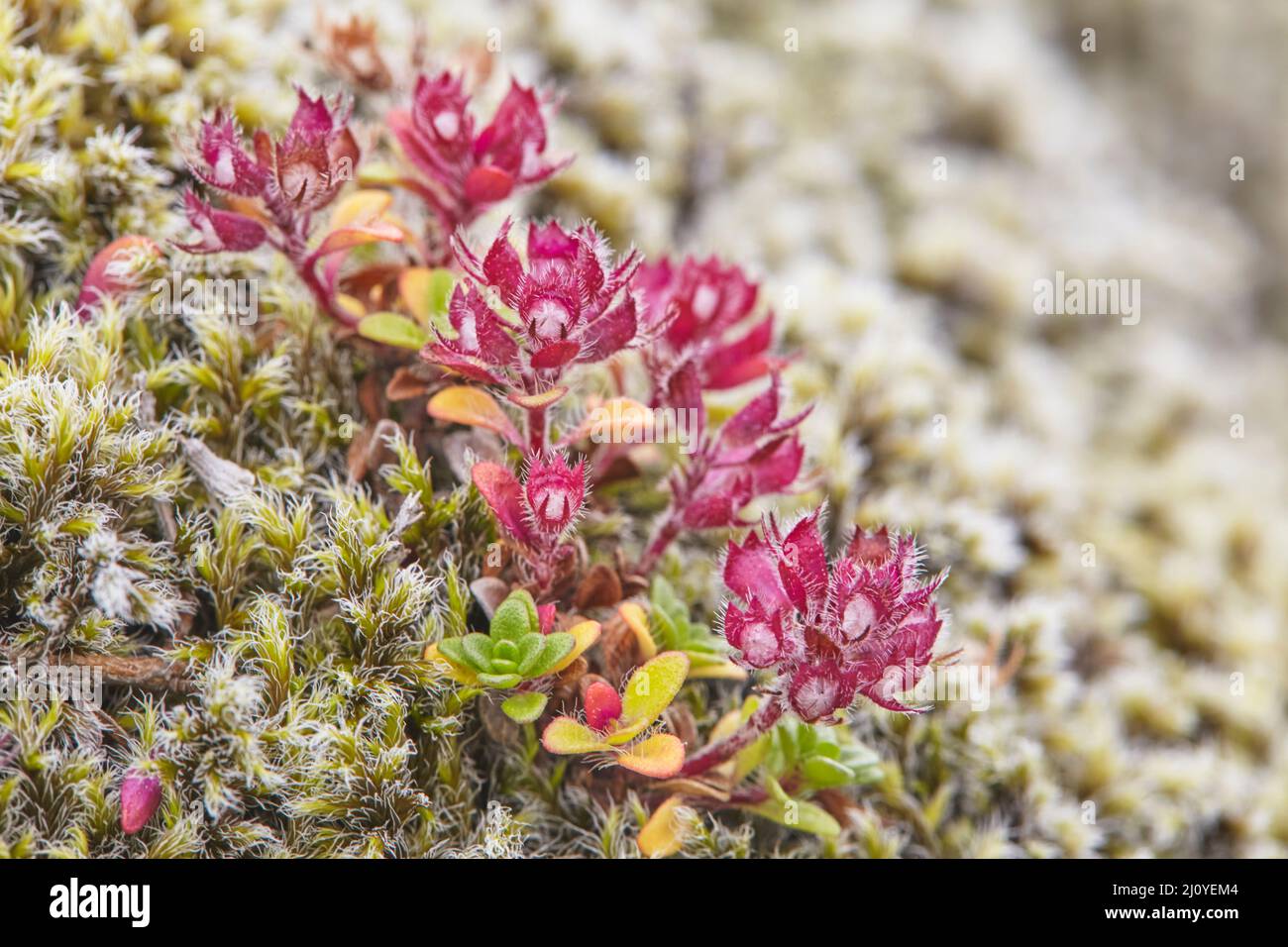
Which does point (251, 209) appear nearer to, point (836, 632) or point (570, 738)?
point (570, 738)

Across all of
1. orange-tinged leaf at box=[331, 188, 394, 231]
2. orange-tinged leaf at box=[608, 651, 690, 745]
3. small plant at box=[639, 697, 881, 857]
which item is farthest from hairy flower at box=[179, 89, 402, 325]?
small plant at box=[639, 697, 881, 857]

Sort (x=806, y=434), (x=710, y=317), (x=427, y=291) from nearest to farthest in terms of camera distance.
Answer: (x=427, y=291) < (x=710, y=317) < (x=806, y=434)

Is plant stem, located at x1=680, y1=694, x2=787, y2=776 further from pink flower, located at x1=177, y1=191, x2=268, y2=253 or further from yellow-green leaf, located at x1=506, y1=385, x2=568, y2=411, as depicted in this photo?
pink flower, located at x1=177, y1=191, x2=268, y2=253

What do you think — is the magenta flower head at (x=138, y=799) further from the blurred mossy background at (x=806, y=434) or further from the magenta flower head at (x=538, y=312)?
the magenta flower head at (x=538, y=312)

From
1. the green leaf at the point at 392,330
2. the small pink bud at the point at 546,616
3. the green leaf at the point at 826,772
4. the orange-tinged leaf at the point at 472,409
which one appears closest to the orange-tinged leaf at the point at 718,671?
the green leaf at the point at 826,772

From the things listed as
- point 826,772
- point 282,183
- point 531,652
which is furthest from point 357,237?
point 826,772

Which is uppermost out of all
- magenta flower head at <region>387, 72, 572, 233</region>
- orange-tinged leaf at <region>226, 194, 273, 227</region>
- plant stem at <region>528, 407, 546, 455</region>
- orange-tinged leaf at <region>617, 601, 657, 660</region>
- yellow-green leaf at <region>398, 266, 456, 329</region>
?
magenta flower head at <region>387, 72, 572, 233</region>
